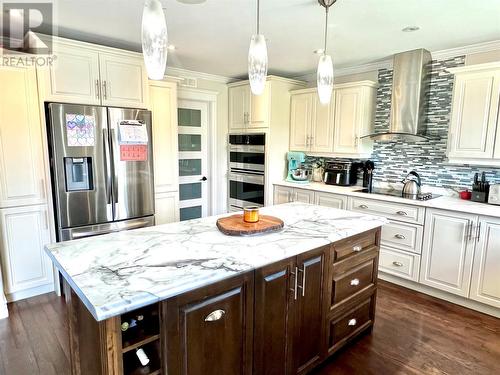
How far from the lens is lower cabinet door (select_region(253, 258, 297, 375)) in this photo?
1525 millimetres

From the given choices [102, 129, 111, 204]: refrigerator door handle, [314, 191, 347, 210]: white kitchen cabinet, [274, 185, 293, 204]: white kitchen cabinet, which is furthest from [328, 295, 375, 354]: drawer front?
[102, 129, 111, 204]: refrigerator door handle

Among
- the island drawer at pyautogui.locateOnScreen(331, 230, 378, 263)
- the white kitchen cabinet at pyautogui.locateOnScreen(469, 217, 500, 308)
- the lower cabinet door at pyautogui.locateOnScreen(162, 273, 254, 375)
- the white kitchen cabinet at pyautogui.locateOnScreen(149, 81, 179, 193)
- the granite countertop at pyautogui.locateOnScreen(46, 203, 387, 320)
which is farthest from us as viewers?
the white kitchen cabinet at pyautogui.locateOnScreen(149, 81, 179, 193)

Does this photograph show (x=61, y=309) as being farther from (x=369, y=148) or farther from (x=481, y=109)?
(x=481, y=109)

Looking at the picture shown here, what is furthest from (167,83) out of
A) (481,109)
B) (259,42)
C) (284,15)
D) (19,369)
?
(481,109)

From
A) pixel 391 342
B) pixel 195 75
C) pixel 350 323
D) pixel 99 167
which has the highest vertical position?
pixel 195 75

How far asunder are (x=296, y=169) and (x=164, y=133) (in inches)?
72.2

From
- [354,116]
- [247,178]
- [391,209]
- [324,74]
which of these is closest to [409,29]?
[354,116]

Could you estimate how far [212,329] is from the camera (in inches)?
53.1

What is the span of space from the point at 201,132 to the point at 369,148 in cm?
232

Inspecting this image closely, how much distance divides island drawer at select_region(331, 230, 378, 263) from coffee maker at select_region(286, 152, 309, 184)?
6.45 feet

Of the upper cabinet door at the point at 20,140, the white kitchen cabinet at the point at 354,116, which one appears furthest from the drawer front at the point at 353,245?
the upper cabinet door at the point at 20,140

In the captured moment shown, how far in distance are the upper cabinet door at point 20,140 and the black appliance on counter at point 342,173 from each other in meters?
3.15

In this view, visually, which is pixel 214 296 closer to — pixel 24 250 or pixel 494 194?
pixel 24 250

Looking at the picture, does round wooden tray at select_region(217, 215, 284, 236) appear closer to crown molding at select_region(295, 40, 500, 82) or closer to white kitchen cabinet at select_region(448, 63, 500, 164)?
white kitchen cabinet at select_region(448, 63, 500, 164)
